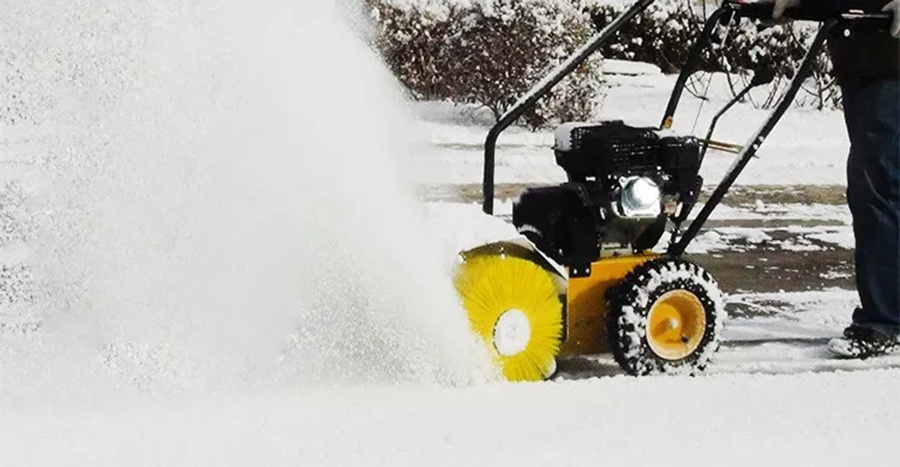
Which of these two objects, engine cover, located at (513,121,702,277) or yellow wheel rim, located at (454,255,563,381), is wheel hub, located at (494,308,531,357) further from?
engine cover, located at (513,121,702,277)

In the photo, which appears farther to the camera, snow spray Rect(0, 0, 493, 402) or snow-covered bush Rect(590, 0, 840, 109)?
snow-covered bush Rect(590, 0, 840, 109)

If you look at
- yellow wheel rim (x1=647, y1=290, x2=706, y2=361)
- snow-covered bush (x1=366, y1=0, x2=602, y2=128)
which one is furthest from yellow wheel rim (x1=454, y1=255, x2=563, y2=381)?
snow-covered bush (x1=366, y1=0, x2=602, y2=128)

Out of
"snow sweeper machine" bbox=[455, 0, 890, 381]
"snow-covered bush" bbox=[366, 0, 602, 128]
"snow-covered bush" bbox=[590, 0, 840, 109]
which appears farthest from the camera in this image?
"snow-covered bush" bbox=[590, 0, 840, 109]

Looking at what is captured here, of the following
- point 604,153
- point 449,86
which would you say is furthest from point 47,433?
point 449,86

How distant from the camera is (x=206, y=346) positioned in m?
3.56

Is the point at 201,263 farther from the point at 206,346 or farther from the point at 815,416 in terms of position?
the point at 815,416

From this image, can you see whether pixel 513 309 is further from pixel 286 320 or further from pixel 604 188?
pixel 286 320

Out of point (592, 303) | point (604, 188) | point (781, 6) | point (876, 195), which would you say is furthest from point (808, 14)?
point (592, 303)

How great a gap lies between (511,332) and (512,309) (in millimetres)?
70

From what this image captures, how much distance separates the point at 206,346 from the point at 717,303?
1611 mm

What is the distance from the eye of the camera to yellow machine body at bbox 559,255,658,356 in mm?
3717

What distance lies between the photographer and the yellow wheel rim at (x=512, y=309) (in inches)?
138

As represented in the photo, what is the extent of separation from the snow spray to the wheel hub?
0.08 m

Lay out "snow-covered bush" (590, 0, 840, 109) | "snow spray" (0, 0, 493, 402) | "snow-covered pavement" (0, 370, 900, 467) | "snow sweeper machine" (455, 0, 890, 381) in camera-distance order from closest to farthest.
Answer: "snow-covered pavement" (0, 370, 900, 467) < "snow spray" (0, 0, 493, 402) < "snow sweeper machine" (455, 0, 890, 381) < "snow-covered bush" (590, 0, 840, 109)
